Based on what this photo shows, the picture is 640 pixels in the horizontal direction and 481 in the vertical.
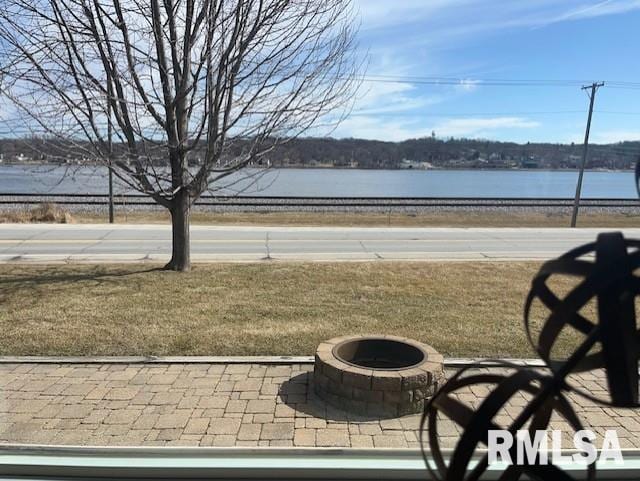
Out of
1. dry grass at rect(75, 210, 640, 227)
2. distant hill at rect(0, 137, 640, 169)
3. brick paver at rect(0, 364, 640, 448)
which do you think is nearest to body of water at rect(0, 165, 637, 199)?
distant hill at rect(0, 137, 640, 169)

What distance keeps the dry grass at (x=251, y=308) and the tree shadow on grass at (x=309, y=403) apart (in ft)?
2.61

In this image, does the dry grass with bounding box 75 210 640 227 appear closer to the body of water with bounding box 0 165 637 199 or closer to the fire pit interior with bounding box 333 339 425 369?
the body of water with bounding box 0 165 637 199

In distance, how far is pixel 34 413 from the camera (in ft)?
11.4

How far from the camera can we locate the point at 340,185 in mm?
46938

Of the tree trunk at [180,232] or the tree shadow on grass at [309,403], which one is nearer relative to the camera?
the tree shadow on grass at [309,403]

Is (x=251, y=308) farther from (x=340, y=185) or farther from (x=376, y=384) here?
(x=340, y=185)

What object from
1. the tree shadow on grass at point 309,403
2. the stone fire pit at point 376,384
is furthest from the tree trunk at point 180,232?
the stone fire pit at point 376,384

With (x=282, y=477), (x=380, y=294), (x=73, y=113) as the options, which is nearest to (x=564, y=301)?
(x=282, y=477)

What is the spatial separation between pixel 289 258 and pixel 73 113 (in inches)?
193

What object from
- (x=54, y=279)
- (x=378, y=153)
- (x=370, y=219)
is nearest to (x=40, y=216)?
(x=54, y=279)

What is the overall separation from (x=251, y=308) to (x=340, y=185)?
41.0m

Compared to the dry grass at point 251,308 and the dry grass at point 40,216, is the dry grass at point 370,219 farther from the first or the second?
the dry grass at point 251,308

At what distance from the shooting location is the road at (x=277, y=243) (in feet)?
35.5

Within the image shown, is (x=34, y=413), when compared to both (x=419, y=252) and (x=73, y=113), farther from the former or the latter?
(x=419, y=252)
